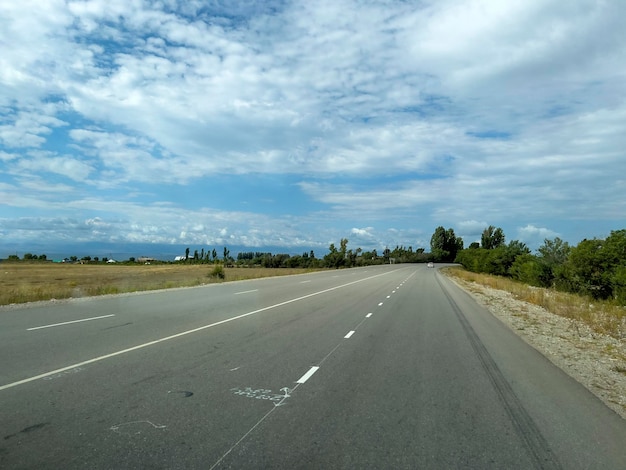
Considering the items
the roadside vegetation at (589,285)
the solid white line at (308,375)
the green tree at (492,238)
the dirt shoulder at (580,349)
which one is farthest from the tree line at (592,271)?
the green tree at (492,238)

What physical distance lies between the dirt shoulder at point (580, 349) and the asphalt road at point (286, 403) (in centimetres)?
39

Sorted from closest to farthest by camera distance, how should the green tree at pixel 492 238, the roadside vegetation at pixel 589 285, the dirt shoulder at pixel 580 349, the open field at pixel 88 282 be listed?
the dirt shoulder at pixel 580 349 → the roadside vegetation at pixel 589 285 → the open field at pixel 88 282 → the green tree at pixel 492 238

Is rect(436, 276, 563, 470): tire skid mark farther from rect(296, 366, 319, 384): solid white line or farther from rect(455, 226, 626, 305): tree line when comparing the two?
rect(455, 226, 626, 305): tree line

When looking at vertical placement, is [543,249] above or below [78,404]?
above

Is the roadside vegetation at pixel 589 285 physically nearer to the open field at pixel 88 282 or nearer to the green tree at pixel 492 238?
the open field at pixel 88 282

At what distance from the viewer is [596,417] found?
20.6 feet

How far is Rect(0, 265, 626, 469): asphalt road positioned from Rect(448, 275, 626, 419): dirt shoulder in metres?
0.39

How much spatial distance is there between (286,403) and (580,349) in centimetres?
894

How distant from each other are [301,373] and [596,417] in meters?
4.27

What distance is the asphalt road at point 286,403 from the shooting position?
4742 mm

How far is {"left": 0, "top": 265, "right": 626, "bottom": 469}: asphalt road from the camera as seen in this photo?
4.74 metres

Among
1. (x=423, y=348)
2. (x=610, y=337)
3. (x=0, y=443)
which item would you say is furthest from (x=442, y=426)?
(x=610, y=337)

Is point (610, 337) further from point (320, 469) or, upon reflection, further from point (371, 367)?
point (320, 469)

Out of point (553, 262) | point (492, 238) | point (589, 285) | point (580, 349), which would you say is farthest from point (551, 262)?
point (492, 238)
